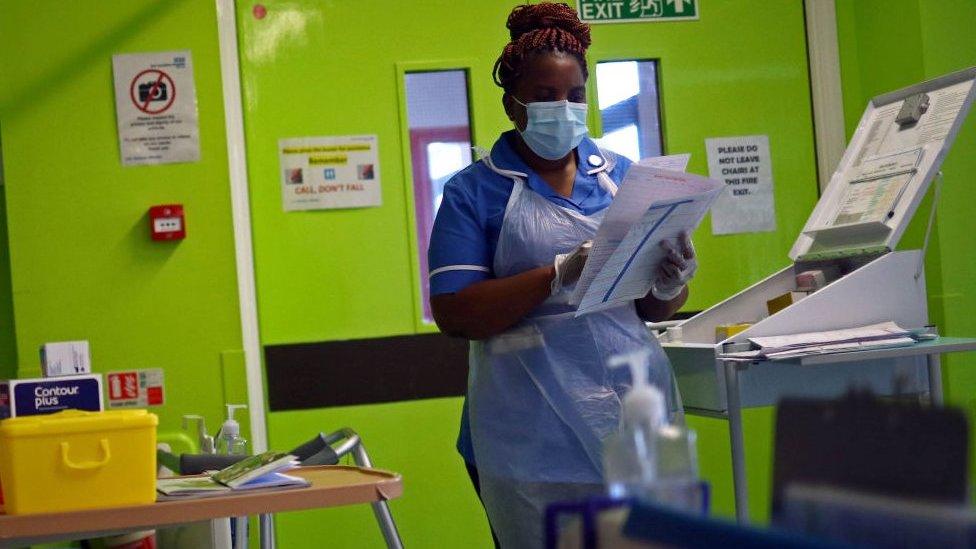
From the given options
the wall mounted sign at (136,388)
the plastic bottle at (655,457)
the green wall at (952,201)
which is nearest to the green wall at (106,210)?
the wall mounted sign at (136,388)

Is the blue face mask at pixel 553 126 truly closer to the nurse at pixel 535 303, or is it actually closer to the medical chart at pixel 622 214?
the nurse at pixel 535 303

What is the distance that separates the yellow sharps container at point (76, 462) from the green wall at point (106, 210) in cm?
192

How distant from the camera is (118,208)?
3.74 meters

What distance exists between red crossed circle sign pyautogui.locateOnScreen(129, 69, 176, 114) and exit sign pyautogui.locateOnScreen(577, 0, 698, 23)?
56.0 inches

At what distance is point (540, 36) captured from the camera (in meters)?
2.18

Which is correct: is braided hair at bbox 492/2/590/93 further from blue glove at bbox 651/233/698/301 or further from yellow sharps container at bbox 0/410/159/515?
yellow sharps container at bbox 0/410/159/515

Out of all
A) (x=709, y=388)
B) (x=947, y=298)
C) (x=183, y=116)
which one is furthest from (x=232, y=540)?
(x=947, y=298)

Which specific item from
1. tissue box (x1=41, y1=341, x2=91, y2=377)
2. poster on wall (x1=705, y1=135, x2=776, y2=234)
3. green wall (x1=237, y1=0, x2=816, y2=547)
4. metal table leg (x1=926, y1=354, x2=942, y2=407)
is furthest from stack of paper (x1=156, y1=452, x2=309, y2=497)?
poster on wall (x1=705, y1=135, x2=776, y2=234)

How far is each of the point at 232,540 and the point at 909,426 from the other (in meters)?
2.22

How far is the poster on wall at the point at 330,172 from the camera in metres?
3.92

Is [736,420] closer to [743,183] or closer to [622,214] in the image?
[622,214]

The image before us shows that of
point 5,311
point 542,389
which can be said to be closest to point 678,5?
point 542,389

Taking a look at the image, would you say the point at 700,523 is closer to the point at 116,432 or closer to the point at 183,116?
the point at 116,432

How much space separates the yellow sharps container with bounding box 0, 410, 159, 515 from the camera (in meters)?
1.79
